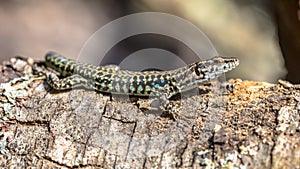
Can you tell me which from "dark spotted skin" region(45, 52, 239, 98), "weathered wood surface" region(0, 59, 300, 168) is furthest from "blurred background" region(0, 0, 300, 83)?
"weathered wood surface" region(0, 59, 300, 168)

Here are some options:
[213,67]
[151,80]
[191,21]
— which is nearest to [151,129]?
[151,80]

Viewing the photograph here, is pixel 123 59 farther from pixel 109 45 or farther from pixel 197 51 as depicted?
pixel 197 51

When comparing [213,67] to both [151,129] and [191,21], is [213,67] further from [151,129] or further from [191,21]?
[191,21]

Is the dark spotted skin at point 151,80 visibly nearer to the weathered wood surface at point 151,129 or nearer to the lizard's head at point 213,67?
the lizard's head at point 213,67

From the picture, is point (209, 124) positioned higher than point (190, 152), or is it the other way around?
point (209, 124)

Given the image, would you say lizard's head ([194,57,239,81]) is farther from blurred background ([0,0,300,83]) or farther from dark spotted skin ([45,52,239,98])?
blurred background ([0,0,300,83])

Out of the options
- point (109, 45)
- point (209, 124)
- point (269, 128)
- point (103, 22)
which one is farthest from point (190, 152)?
point (103, 22)
